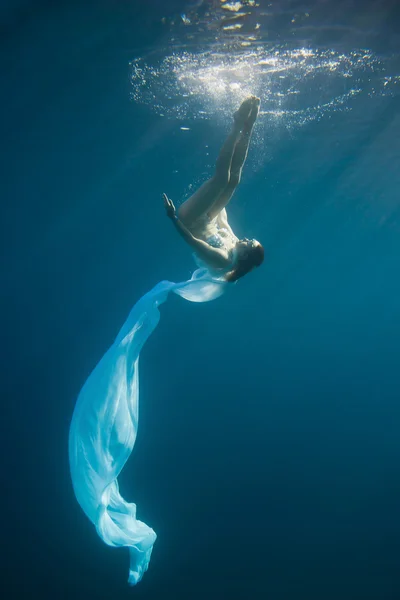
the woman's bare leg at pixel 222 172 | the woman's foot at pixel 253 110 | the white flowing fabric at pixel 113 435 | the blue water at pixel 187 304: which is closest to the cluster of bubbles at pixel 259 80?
the blue water at pixel 187 304

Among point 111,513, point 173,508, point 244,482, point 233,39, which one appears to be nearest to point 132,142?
point 233,39

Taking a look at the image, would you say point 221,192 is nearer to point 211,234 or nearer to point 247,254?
point 211,234

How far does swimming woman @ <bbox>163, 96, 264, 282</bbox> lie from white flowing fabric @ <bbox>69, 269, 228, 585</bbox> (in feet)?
1.34

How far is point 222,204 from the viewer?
507cm

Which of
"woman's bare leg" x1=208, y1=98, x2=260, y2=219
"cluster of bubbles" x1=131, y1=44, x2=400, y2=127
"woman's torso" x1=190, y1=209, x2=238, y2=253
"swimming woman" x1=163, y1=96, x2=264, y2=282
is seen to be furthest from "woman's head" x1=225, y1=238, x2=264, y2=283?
"cluster of bubbles" x1=131, y1=44, x2=400, y2=127

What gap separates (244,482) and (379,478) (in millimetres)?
7865

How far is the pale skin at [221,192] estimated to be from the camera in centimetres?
460

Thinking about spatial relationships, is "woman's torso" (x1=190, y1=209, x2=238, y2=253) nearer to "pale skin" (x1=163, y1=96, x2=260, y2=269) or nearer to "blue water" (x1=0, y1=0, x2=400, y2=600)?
"pale skin" (x1=163, y1=96, x2=260, y2=269)

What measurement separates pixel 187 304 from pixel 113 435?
11621mm

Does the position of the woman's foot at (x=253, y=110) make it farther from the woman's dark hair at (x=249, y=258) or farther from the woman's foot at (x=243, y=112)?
the woman's dark hair at (x=249, y=258)

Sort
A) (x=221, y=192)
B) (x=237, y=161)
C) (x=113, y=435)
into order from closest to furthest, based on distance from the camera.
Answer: (x=113, y=435), (x=221, y=192), (x=237, y=161)

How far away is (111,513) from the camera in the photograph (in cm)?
456

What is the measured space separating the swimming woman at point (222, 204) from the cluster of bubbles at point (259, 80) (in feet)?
10.9

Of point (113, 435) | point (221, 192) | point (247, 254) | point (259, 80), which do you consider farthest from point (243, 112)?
point (113, 435)
